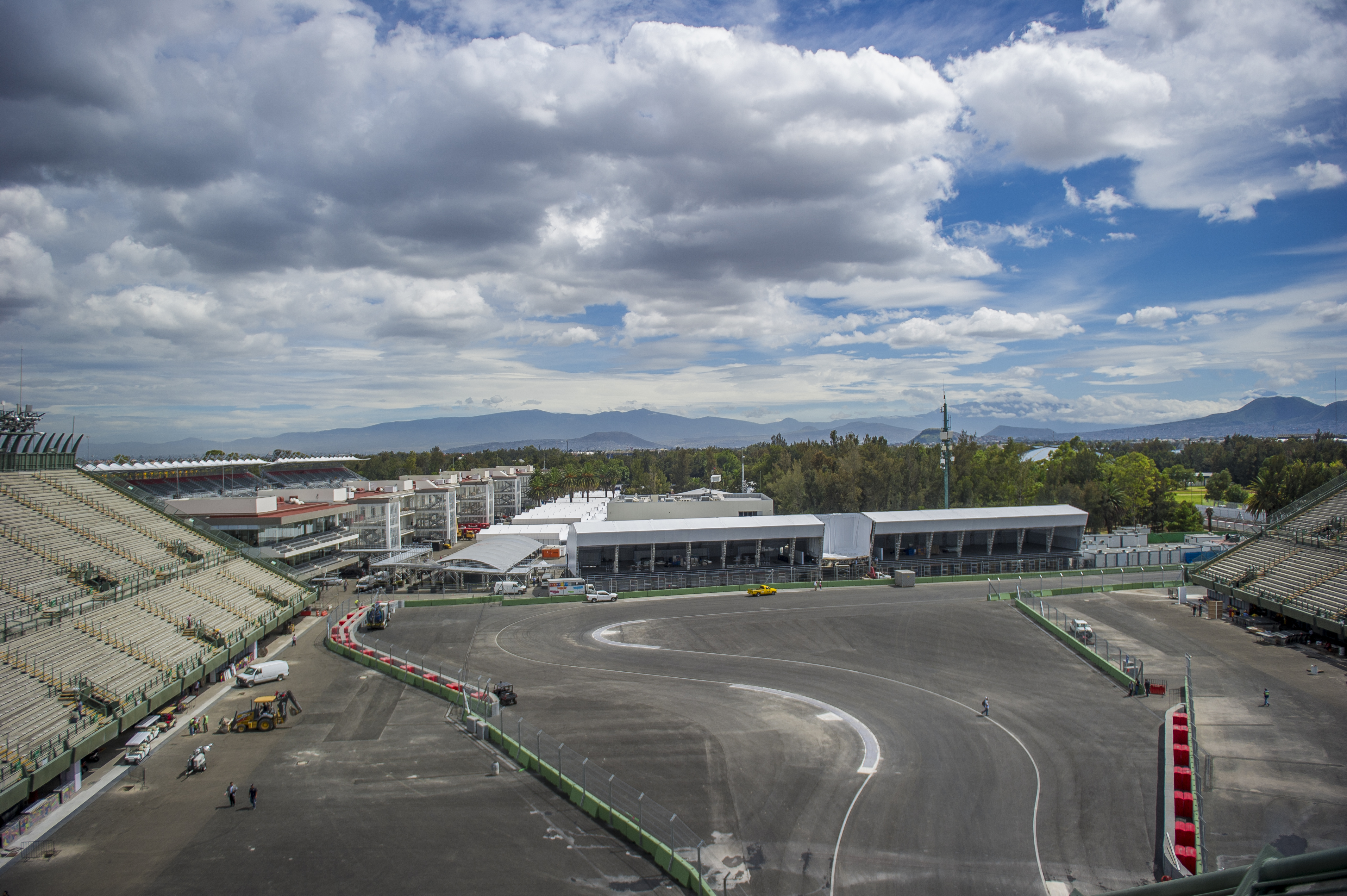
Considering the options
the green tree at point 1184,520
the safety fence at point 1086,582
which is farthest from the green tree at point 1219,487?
the safety fence at point 1086,582

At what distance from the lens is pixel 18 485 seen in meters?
42.0

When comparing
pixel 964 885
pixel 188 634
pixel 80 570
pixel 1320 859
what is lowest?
pixel 964 885

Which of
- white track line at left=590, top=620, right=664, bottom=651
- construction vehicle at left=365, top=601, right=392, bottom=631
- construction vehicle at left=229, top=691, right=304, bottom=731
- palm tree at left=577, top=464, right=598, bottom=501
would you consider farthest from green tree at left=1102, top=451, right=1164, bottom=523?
construction vehicle at left=229, top=691, right=304, bottom=731

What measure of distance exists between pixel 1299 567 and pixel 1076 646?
20.3m

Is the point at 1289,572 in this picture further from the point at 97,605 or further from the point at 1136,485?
the point at 97,605

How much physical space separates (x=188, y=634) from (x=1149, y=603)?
6140 centimetres

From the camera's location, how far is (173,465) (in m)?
68.2

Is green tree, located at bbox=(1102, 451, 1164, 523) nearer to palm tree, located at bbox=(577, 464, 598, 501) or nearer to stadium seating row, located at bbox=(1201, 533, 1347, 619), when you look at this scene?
stadium seating row, located at bbox=(1201, 533, 1347, 619)

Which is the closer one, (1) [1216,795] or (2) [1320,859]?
(2) [1320,859]

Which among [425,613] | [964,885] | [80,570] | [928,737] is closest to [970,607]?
[928,737]

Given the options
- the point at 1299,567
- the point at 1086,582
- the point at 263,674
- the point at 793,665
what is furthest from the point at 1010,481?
the point at 263,674

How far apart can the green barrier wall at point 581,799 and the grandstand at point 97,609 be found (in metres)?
→ 11.0

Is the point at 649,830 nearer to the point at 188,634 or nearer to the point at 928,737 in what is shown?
the point at 928,737

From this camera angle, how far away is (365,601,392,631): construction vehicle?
4641cm
